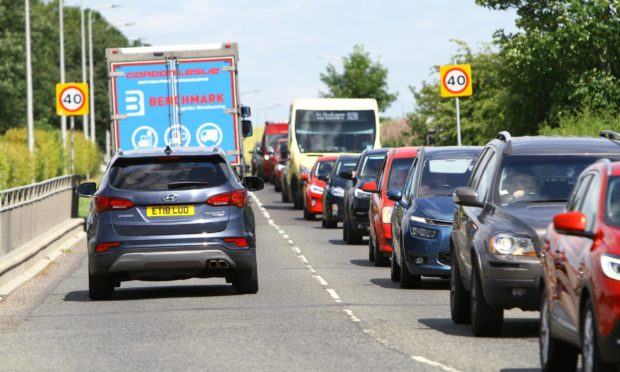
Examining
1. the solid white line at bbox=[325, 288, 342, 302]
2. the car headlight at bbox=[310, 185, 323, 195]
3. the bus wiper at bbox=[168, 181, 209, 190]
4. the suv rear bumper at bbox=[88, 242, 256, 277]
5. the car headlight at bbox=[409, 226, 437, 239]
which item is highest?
the bus wiper at bbox=[168, 181, 209, 190]

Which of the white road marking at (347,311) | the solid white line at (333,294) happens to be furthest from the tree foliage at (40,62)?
the solid white line at (333,294)

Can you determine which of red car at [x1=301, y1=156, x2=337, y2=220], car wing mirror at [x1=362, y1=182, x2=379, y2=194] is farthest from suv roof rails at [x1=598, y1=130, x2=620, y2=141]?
red car at [x1=301, y1=156, x2=337, y2=220]

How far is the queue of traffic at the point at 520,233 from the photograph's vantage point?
9.57m

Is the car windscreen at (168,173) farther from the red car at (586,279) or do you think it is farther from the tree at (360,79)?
the tree at (360,79)

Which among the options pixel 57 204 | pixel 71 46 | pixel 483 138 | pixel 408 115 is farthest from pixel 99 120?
pixel 57 204

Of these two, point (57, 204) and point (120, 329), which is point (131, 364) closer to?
point (120, 329)

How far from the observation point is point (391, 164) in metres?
24.4

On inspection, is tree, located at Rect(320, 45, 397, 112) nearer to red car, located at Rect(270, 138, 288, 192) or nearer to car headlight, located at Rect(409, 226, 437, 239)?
red car, located at Rect(270, 138, 288, 192)

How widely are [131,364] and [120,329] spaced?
111 inches

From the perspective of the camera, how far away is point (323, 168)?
40.0 m

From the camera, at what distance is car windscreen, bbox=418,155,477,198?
65.2 ft

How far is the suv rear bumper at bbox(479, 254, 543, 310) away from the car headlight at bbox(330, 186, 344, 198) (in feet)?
69.4

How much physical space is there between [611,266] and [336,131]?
3669cm

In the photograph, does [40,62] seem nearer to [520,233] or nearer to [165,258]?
[165,258]
